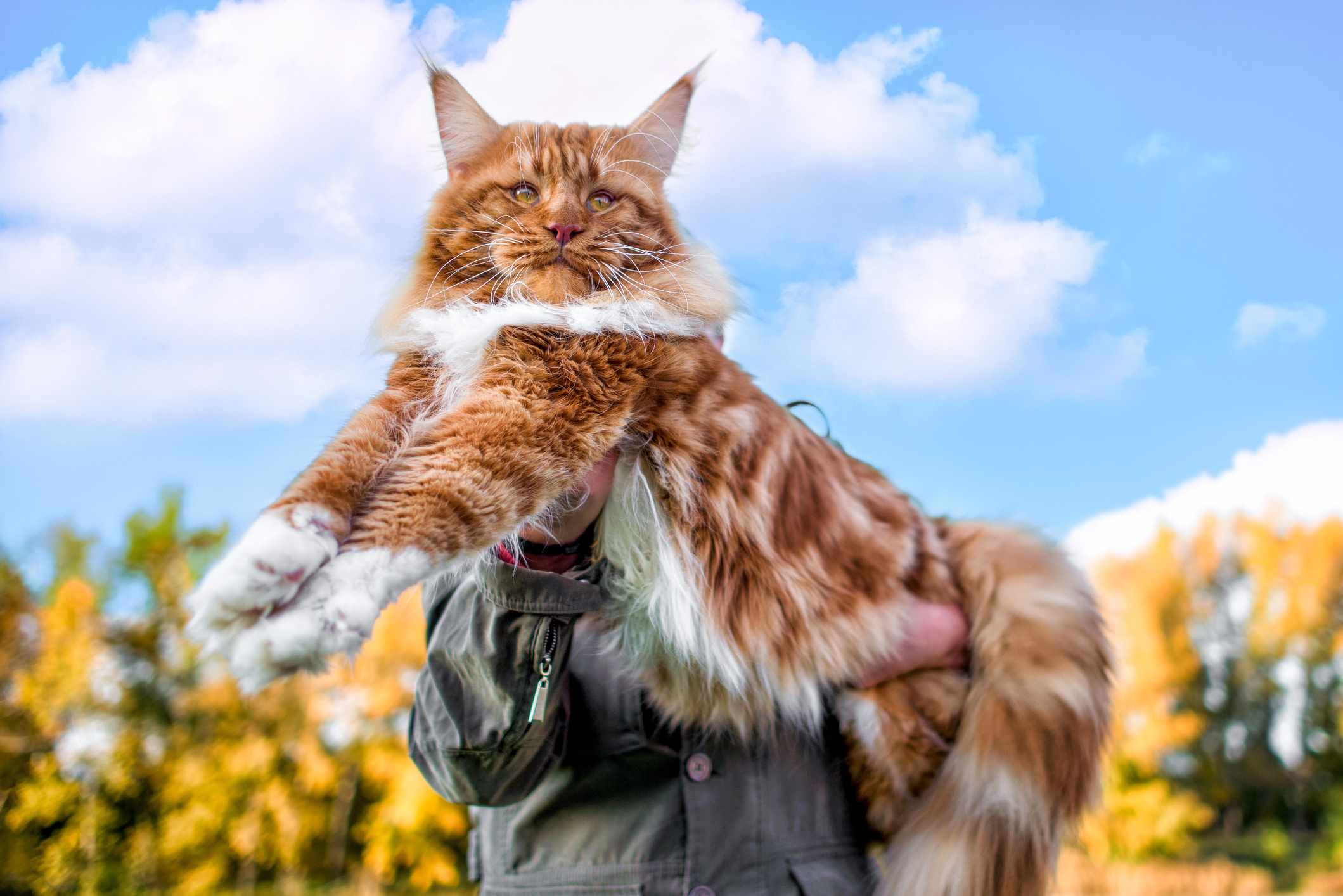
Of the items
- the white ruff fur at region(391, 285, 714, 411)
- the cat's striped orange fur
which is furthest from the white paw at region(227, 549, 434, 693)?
the white ruff fur at region(391, 285, 714, 411)

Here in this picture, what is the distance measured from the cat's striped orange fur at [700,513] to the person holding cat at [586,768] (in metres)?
0.07

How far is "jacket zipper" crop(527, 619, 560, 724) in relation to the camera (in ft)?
5.21

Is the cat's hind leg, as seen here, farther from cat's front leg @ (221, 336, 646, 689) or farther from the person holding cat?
cat's front leg @ (221, 336, 646, 689)

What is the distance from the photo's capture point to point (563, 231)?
1.93 m

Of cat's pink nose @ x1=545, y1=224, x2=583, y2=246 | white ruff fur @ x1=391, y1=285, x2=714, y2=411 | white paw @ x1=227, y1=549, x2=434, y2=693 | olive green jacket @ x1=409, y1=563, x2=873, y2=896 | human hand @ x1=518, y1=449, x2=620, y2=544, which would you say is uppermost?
cat's pink nose @ x1=545, y1=224, x2=583, y2=246

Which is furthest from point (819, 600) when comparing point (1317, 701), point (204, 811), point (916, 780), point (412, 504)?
point (1317, 701)

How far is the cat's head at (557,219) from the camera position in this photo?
1.92 metres

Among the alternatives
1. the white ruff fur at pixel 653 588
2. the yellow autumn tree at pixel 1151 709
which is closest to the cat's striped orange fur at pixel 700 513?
the white ruff fur at pixel 653 588

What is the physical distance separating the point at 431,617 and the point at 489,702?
0.96 feet

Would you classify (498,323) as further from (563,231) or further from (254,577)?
(254,577)

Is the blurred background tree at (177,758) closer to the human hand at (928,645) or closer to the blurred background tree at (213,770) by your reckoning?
the blurred background tree at (213,770)

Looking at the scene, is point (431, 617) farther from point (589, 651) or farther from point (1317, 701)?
point (1317, 701)

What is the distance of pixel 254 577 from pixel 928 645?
1.32 metres

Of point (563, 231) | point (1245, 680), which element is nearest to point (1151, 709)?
point (1245, 680)
